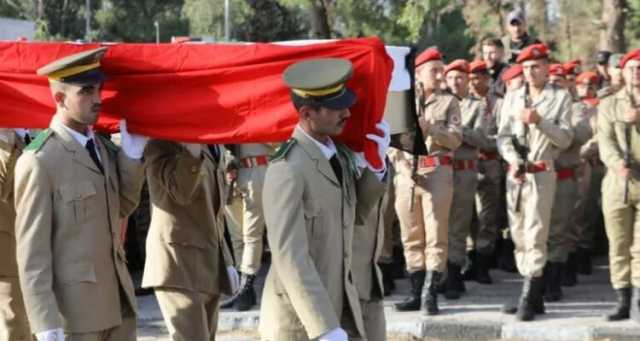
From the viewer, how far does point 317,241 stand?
4766mm

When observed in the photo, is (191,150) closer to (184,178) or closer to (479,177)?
(184,178)

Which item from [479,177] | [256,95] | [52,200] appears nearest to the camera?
[52,200]

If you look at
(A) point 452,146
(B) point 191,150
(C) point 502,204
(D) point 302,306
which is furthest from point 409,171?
(D) point 302,306

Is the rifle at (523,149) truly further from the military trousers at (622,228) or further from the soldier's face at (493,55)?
the soldier's face at (493,55)

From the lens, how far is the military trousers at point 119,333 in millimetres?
5133

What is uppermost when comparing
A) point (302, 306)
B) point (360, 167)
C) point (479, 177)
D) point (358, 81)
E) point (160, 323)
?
point (358, 81)

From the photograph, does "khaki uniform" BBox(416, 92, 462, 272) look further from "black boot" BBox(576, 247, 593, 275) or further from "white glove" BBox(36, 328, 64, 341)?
"white glove" BBox(36, 328, 64, 341)

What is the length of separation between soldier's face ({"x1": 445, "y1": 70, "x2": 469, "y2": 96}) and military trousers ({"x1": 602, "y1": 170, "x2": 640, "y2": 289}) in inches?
63.8

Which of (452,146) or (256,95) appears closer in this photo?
(256,95)

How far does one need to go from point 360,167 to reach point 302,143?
1.50 feet

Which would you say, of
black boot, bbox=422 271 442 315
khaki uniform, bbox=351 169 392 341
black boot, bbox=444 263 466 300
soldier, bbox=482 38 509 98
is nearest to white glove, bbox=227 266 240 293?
khaki uniform, bbox=351 169 392 341

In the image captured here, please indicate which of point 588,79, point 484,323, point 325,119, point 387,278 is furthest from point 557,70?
point 325,119

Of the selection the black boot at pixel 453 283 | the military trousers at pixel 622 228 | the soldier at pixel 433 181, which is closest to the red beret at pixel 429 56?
the soldier at pixel 433 181

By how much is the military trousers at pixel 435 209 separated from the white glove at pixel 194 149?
3.43m
